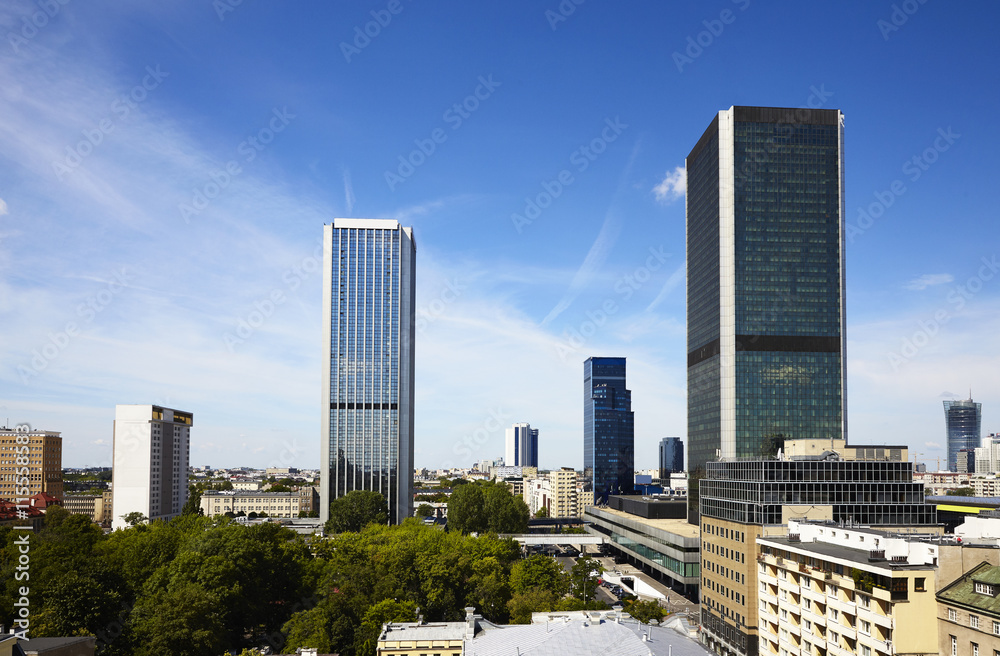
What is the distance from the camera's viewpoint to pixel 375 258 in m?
181

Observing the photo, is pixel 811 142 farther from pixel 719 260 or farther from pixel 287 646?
pixel 287 646

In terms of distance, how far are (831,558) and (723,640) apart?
3158 centimetres

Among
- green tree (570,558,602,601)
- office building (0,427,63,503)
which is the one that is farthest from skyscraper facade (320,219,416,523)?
green tree (570,558,602,601)

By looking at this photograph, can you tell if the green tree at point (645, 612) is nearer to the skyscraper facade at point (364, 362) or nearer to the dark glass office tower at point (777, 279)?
the dark glass office tower at point (777, 279)

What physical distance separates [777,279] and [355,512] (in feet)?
335

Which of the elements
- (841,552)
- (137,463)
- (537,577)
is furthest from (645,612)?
(137,463)

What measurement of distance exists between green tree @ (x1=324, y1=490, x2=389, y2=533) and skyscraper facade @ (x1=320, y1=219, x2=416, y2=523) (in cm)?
1201

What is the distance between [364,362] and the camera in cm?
17975

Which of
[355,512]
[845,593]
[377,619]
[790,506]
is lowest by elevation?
[355,512]

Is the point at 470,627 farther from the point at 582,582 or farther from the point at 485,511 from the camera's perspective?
the point at 485,511

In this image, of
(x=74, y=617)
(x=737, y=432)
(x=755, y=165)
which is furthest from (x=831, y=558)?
(x=755, y=165)

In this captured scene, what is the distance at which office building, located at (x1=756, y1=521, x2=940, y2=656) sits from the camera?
46.8 meters

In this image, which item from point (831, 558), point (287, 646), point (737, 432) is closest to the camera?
point (831, 558)

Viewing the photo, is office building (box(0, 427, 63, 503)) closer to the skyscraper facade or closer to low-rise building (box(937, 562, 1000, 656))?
the skyscraper facade
